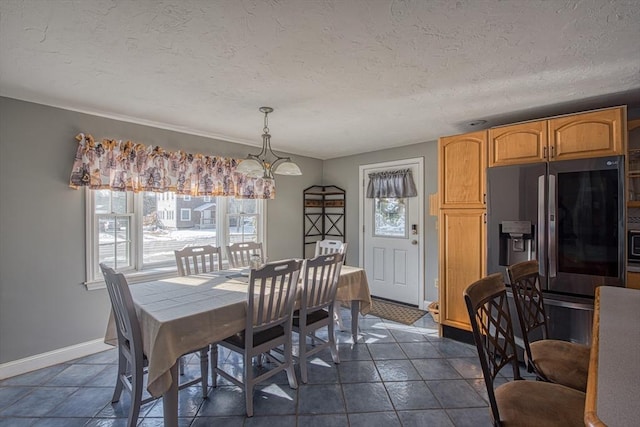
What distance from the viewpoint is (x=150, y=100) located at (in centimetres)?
263

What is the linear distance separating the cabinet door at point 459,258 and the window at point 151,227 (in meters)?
2.59

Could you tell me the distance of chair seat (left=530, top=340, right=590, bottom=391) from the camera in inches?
58.7

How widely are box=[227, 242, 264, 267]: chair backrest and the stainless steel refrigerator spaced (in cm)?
254

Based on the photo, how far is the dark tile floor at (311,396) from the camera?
1.99 m

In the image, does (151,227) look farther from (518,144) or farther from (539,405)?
(518,144)

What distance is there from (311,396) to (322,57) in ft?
7.67

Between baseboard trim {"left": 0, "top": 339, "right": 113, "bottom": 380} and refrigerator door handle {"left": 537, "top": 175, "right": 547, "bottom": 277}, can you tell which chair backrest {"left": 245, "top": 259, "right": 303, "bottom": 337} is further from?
refrigerator door handle {"left": 537, "top": 175, "right": 547, "bottom": 277}

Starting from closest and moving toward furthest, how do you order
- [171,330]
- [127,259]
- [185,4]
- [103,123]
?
[185,4] < [171,330] < [103,123] < [127,259]

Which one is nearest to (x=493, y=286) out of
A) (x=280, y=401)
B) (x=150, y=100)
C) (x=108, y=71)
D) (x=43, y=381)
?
(x=280, y=401)

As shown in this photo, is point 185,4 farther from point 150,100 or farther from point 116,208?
point 116,208

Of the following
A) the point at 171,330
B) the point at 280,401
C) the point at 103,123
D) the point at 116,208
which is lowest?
the point at 280,401

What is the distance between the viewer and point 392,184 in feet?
14.5

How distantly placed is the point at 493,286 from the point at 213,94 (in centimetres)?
239

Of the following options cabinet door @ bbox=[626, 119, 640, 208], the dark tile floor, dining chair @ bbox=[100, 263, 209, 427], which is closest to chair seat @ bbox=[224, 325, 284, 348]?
the dark tile floor
